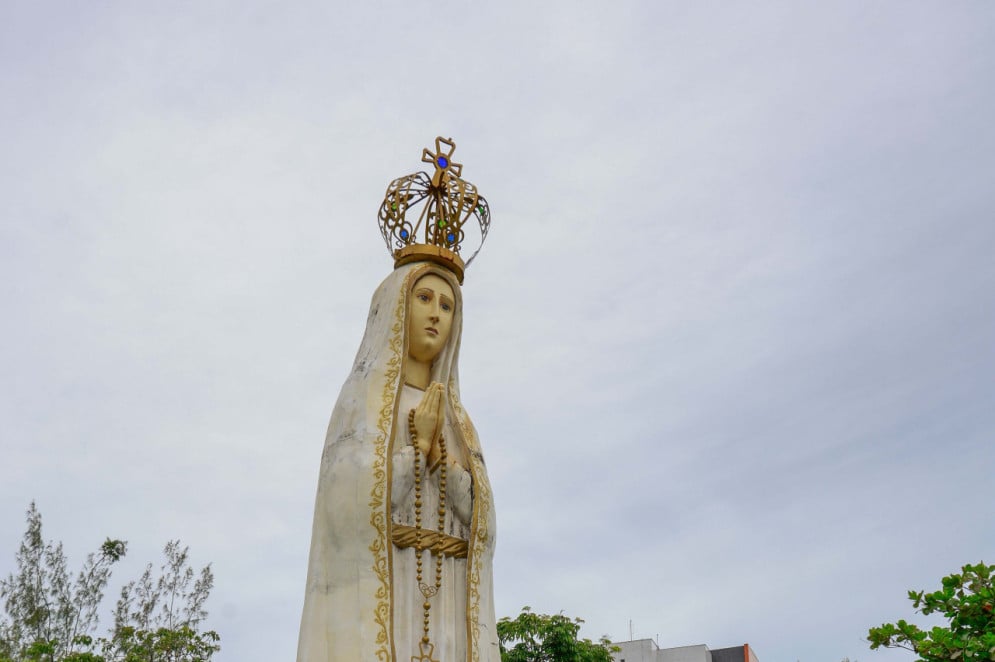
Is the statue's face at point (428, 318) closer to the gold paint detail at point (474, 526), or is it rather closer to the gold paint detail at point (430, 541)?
the gold paint detail at point (474, 526)

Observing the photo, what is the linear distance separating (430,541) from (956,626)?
425cm

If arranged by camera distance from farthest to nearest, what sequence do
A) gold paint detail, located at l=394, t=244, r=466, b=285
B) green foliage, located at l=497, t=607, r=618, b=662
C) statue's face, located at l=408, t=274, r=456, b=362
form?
1. green foliage, located at l=497, t=607, r=618, b=662
2. gold paint detail, located at l=394, t=244, r=466, b=285
3. statue's face, located at l=408, t=274, r=456, b=362

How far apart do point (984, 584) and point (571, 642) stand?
33.7 feet

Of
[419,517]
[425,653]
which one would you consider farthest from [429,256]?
[425,653]

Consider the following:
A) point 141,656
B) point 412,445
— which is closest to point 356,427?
point 412,445

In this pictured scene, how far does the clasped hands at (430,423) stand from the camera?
1019 centimetres

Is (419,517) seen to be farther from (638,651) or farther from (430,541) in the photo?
(638,651)

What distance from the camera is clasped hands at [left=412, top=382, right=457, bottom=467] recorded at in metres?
10.2

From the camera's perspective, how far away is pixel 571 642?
1852 centimetres

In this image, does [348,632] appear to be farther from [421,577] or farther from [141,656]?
Result: [141,656]

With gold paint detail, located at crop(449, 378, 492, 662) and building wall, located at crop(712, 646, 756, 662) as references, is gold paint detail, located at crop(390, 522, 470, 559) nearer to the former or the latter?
gold paint detail, located at crop(449, 378, 492, 662)

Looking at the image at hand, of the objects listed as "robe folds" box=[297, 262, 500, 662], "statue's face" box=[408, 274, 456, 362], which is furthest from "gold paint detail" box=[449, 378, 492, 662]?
"statue's face" box=[408, 274, 456, 362]

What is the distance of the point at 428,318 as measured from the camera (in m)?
10.8

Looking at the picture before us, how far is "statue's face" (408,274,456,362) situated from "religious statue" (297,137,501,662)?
12 mm
